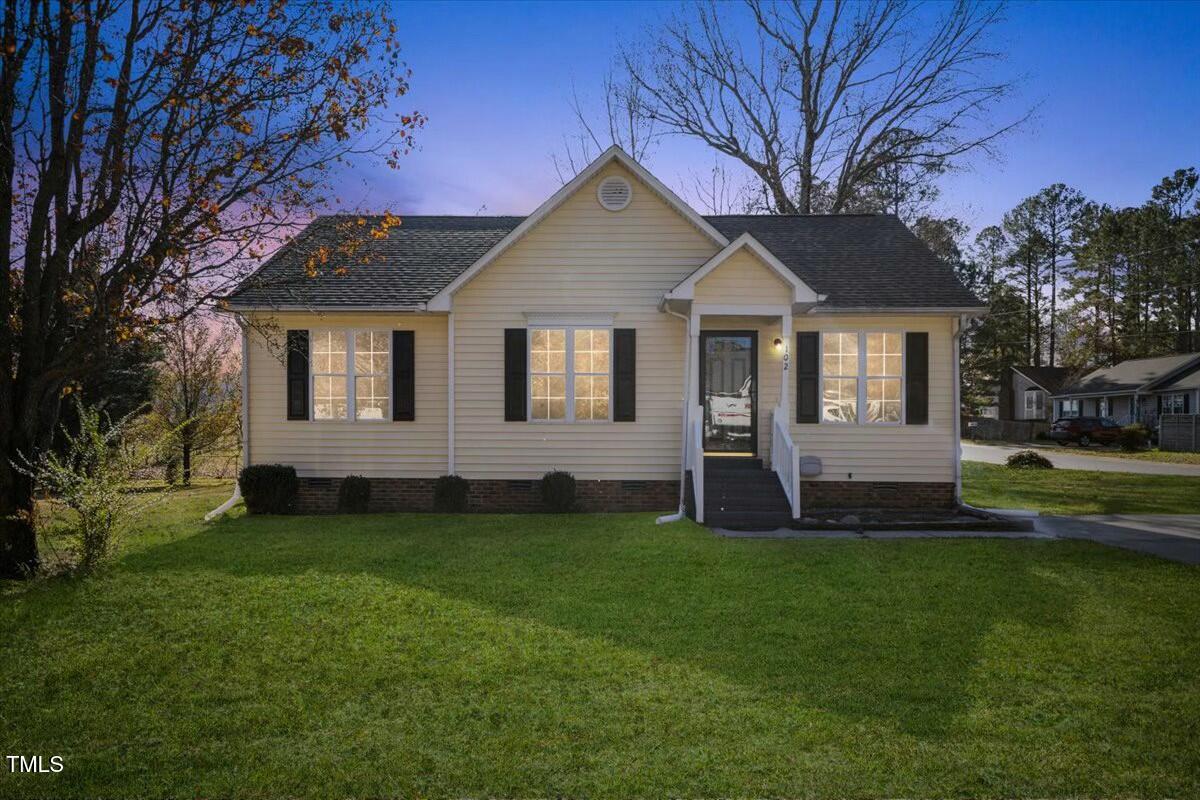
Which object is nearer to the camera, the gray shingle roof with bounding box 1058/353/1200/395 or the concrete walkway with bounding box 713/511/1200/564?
the concrete walkway with bounding box 713/511/1200/564

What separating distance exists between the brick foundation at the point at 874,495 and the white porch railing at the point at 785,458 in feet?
3.14

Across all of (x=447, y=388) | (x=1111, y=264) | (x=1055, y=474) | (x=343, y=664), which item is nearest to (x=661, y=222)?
(x=447, y=388)

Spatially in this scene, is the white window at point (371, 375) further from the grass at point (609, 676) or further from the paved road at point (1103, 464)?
the paved road at point (1103, 464)

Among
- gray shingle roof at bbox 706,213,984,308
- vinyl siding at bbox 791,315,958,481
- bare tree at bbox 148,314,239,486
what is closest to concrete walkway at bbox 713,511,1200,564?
vinyl siding at bbox 791,315,958,481

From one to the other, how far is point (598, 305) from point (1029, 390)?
4692 cm

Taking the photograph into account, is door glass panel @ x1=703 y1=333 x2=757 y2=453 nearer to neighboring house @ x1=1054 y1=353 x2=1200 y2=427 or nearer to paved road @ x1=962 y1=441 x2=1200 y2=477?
paved road @ x1=962 y1=441 x2=1200 y2=477

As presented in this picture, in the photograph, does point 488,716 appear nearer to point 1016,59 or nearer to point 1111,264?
point 1016,59

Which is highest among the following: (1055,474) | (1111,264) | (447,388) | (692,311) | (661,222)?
(1111,264)

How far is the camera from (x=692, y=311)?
35.2ft

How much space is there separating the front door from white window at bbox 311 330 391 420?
563cm

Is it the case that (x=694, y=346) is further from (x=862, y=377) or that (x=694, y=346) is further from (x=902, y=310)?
(x=902, y=310)

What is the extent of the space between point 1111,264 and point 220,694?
5539cm

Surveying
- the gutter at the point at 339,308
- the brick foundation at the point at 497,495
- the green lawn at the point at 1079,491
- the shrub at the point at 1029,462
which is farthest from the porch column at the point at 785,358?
the shrub at the point at 1029,462

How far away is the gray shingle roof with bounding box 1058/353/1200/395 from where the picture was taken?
36.3m
